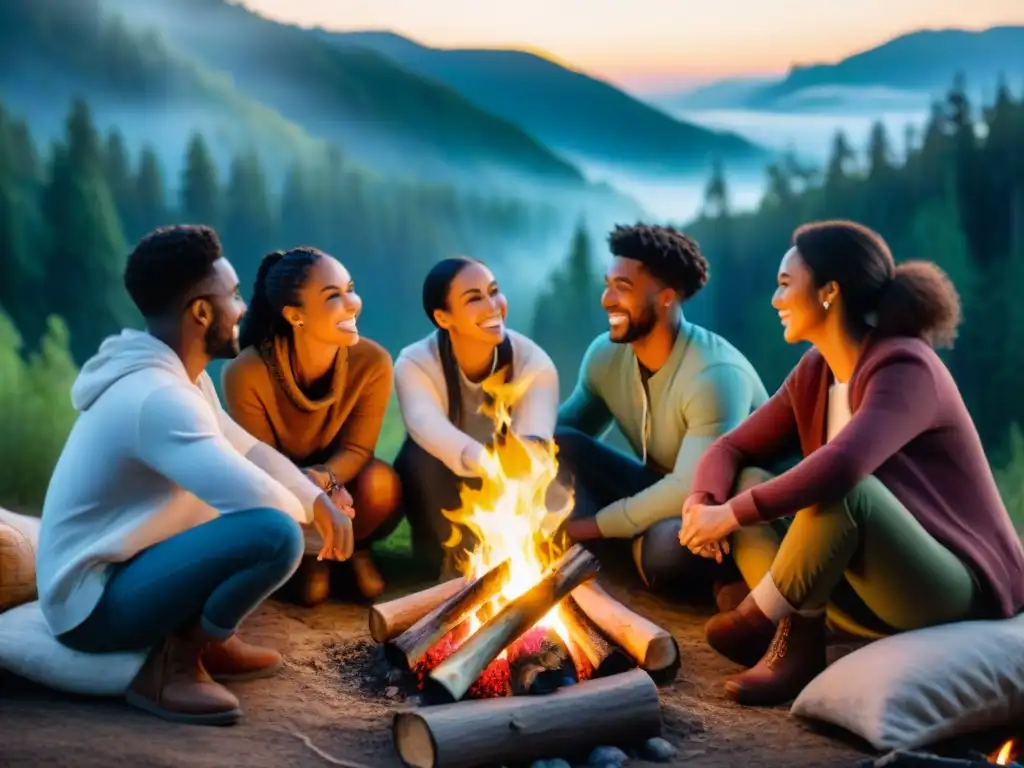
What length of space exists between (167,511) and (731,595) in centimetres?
232

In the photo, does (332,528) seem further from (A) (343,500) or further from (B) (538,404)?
(B) (538,404)

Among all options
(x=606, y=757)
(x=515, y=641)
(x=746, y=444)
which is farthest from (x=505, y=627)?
(x=746, y=444)

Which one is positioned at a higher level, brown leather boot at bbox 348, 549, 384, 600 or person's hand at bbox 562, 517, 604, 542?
person's hand at bbox 562, 517, 604, 542

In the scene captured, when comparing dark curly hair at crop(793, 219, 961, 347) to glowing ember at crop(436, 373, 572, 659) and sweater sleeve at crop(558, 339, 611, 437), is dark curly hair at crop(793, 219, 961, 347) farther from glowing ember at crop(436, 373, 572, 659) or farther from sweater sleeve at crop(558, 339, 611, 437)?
sweater sleeve at crop(558, 339, 611, 437)

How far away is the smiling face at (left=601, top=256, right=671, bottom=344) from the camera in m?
5.59

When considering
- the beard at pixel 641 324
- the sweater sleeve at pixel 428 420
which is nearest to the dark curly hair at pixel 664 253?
the beard at pixel 641 324

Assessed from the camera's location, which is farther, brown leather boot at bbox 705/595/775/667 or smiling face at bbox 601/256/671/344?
smiling face at bbox 601/256/671/344

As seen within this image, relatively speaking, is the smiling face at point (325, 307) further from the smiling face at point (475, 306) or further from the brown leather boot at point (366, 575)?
the brown leather boot at point (366, 575)

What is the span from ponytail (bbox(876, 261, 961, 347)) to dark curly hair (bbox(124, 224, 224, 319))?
7.64 ft

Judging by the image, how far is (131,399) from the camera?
4203 millimetres

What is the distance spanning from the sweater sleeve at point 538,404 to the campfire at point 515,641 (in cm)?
5

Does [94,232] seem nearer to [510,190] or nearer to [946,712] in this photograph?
[510,190]

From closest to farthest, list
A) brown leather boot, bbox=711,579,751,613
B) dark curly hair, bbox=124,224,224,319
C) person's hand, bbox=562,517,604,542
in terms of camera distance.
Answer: dark curly hair, bbox=124,224,224,319 → brown leather boot, bbox=711,579,751,613 → person's hand, bbox=562,517,604,542

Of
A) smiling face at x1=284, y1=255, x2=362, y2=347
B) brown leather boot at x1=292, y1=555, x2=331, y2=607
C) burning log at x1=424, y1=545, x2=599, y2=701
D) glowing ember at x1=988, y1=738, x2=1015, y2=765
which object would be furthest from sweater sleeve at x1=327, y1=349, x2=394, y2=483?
glowing ember at x1=988, y1=738, x2=1015, y2=765
